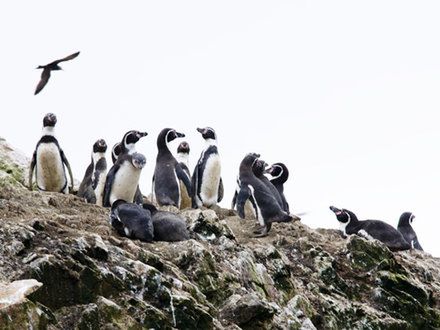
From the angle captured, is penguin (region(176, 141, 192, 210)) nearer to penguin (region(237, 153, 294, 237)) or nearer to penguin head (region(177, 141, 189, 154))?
penguin head (region(177, 141, 189, 154))

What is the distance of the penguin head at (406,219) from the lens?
81.9ft

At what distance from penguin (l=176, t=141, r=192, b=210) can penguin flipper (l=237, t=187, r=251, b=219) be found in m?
2.08

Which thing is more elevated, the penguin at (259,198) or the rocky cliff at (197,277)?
the penguin at (259,198)

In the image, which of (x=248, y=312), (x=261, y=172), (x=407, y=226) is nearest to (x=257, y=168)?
(x=261, y=172)

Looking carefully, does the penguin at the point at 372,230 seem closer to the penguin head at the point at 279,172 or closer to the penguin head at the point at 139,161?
the penguin head at the point at 279,172

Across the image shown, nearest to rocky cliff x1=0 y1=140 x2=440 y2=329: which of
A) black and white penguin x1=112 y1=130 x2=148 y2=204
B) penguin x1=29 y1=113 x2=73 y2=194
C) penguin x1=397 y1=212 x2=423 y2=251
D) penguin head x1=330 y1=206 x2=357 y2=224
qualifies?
penguin head x1=330 y1=206 x2=357 y2=224

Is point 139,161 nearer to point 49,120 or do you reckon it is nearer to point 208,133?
point 49,120

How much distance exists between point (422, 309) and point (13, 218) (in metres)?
6.34

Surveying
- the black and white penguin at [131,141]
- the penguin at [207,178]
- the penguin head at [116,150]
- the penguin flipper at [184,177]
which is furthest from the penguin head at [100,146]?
the black and white penguin at [131,141]

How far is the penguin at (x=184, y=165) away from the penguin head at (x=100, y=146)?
1729 mm

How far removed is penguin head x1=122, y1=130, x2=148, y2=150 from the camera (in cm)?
1858

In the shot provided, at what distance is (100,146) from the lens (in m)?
21.3

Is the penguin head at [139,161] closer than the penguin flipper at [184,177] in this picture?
Yes

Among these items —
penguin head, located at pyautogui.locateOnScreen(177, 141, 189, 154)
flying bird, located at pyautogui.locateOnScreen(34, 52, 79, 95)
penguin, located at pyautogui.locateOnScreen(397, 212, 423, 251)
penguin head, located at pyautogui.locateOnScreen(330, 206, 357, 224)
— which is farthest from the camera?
penguin, located at pyautogui.locateOnScreen(397, 212, 423, 251)
